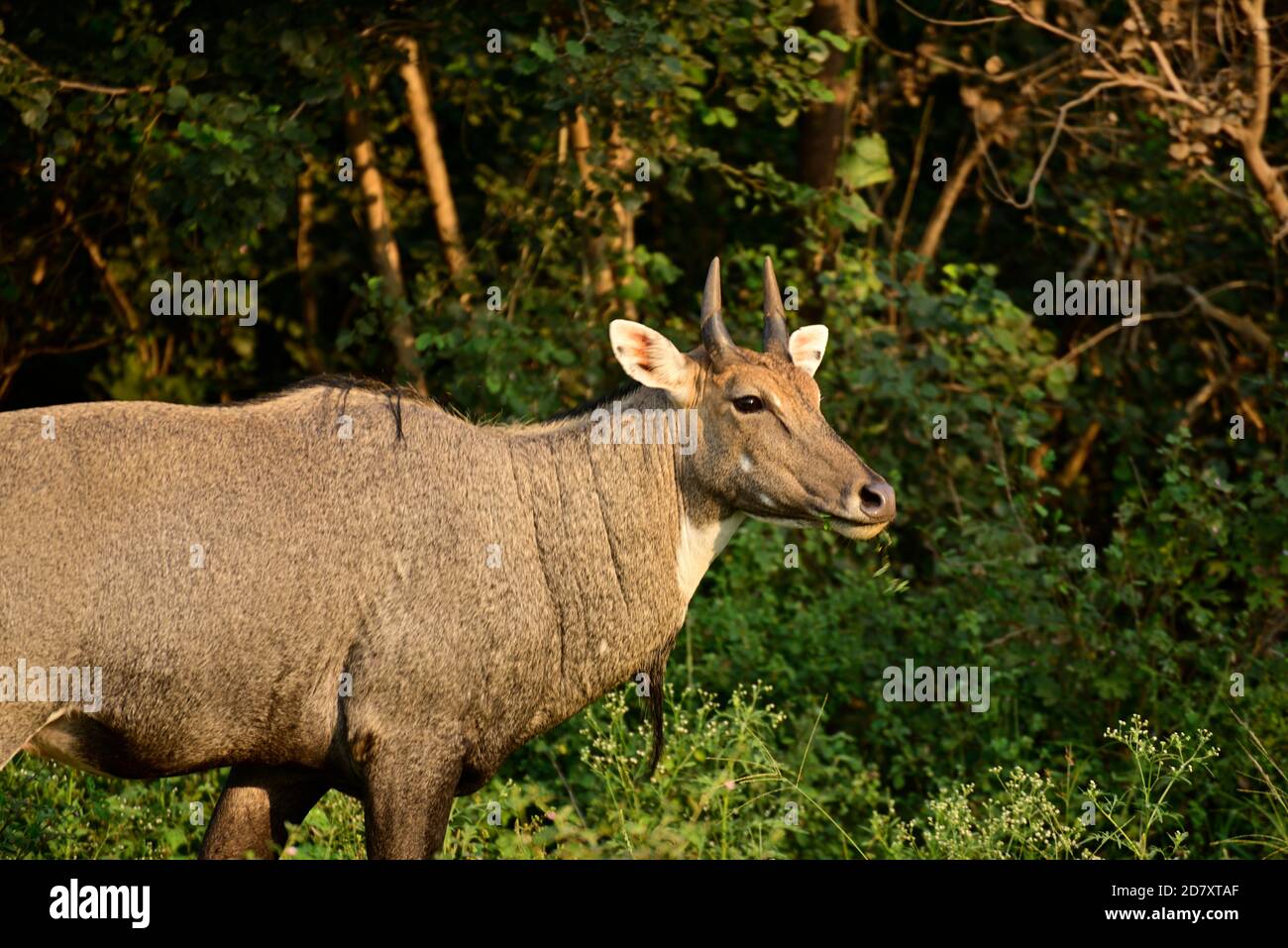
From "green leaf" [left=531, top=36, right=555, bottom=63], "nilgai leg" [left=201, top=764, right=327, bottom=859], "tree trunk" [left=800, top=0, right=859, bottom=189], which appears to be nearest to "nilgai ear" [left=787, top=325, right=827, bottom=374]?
"nilgai leg" [left=201, top=764, right=327, bottom=859]

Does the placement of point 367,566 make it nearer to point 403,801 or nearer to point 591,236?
point 403,801

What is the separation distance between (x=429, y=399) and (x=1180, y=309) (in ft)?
24.3

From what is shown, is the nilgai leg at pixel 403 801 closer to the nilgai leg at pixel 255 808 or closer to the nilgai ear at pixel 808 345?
the nilgai leg at pixel 255 808

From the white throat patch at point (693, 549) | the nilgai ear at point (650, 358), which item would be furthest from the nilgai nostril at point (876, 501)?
the nilgai ear at point (650, 358)

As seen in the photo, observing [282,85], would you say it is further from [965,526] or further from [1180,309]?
[1180,309]

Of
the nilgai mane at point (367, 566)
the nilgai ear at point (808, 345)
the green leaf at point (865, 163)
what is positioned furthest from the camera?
the green leaf at point (865, 163)

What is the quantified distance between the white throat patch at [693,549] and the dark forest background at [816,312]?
2.67 ft

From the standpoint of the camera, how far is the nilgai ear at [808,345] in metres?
6.88

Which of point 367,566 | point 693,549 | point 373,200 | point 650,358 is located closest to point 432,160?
point 373,200

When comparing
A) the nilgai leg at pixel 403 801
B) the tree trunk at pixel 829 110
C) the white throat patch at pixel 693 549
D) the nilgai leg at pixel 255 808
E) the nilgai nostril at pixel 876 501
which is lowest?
the nilgai leg at pixel 255 808

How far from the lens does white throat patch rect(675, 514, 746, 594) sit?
20.9ft

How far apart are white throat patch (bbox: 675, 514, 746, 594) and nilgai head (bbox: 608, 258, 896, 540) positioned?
104 mm

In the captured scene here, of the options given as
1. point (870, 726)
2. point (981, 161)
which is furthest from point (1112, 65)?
point (870, 726)

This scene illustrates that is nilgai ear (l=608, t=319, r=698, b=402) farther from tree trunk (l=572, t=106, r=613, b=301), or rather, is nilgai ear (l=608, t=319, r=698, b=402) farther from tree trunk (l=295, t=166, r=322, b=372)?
tree trunk (l=295, t=166, r=322, b=372)
